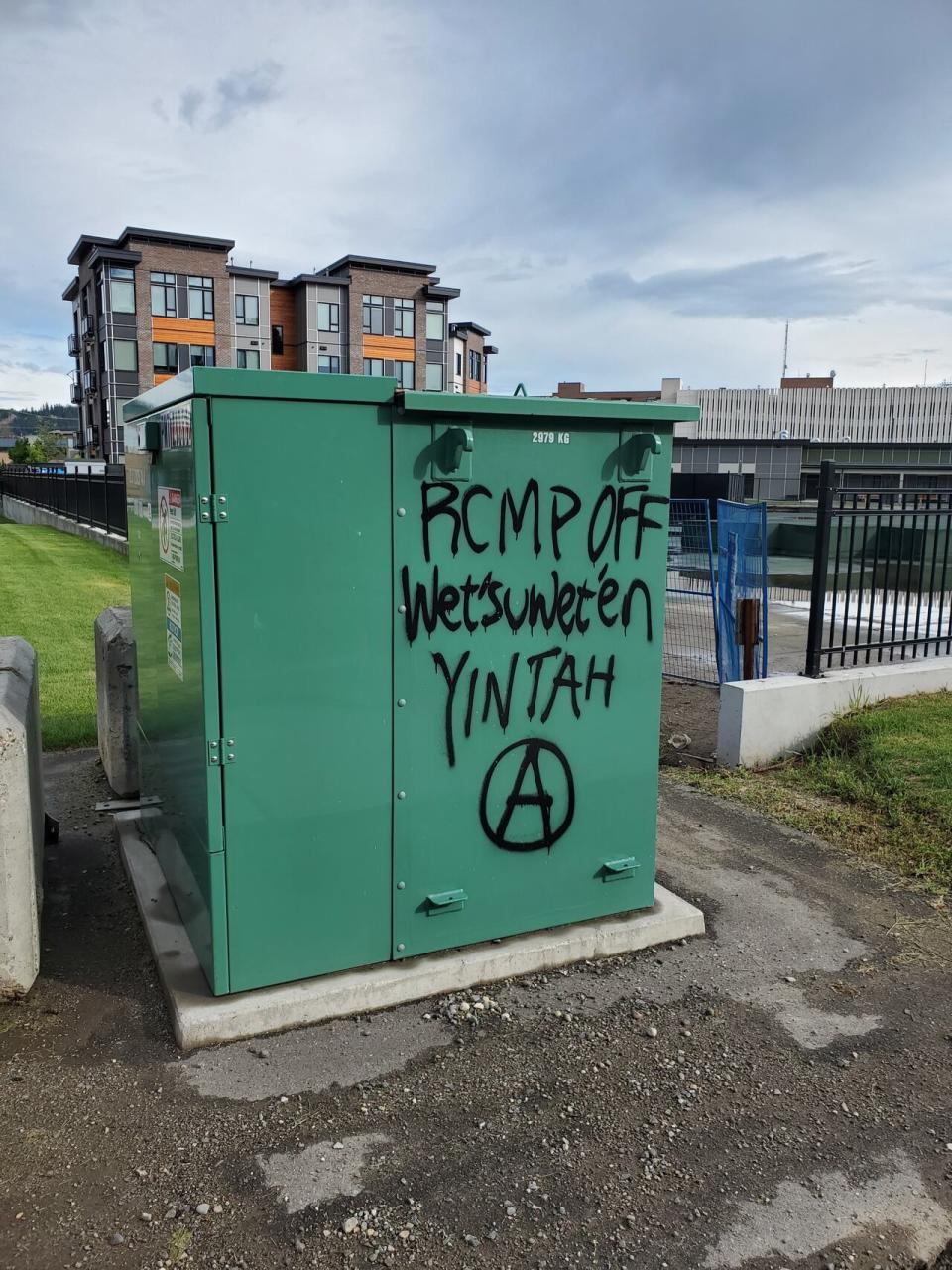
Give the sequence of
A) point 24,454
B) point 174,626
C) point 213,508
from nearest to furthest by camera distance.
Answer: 1. point 213,508
2. point 174,626
3. point 24,454

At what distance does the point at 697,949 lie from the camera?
408 centimetres

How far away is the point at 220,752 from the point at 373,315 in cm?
6279

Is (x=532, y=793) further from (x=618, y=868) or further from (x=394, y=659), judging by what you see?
(x=394, y=659)

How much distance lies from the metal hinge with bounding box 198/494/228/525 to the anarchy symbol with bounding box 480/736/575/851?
1.38 metres

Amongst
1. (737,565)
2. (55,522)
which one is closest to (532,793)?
(737,565)

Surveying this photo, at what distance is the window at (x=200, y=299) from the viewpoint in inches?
2195

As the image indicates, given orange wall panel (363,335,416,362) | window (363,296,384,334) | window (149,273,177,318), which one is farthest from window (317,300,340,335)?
window (149,273,177,318)

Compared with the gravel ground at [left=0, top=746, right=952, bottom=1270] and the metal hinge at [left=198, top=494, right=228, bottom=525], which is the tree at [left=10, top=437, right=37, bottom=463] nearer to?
the metal hinge at [left=198, top=494, right=228, bottom=525]

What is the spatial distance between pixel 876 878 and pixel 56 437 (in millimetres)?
105929

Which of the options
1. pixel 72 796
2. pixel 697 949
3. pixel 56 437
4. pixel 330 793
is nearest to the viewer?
pixel 330 793

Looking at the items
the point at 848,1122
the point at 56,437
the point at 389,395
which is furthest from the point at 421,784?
the point at 56,437

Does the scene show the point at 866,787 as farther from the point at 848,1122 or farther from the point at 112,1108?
the point at 112,1108

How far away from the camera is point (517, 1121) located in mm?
2947

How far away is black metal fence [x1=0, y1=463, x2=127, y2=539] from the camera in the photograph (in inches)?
859
